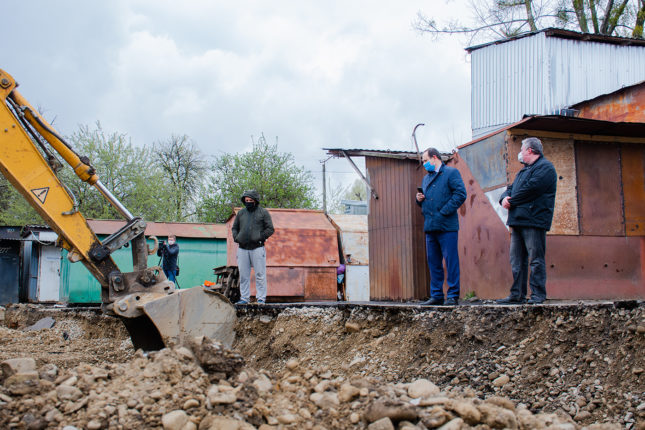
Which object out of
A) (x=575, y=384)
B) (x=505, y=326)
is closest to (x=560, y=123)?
(x=505, y=326)

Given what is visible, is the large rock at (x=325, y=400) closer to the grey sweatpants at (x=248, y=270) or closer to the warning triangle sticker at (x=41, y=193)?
the warning triangle sticker at (x=41, y=193)

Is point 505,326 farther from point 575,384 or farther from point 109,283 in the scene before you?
point 109,283

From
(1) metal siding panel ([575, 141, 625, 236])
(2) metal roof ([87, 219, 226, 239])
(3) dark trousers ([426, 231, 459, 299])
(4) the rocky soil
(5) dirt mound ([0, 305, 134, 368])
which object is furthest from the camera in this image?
(2) metal roof ([87, 219, 226, 239])

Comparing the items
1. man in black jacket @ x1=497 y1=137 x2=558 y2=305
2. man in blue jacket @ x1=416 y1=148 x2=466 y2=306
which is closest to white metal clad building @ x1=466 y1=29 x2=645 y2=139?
man in blue jacket @ x1=416 y1=148 x2=466 y2=306

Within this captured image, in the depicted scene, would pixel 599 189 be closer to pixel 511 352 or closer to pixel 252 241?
pixel 511 352

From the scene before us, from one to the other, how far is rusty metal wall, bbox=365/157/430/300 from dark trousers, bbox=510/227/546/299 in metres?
3.12

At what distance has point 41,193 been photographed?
614cm

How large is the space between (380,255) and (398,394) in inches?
267

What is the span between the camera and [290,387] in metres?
3.49

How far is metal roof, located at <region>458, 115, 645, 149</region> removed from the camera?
7.21 metres

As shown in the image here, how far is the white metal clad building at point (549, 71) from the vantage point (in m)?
12.4

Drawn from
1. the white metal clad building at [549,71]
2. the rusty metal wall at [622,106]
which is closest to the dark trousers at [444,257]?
the rusty metal wall at [622,106]

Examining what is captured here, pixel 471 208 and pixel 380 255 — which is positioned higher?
pixel 471 208

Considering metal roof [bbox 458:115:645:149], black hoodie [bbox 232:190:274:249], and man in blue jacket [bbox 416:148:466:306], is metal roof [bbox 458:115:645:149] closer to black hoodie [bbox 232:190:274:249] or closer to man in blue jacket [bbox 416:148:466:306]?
man in blue jacket [bbox 416:148:466:306]
